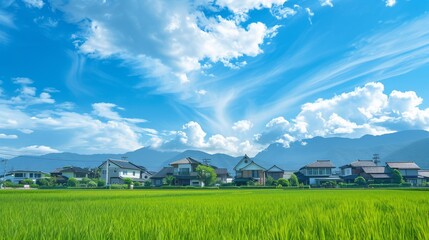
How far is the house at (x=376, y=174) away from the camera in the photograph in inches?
3061

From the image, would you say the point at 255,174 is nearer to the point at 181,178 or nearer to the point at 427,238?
the point at 181,178

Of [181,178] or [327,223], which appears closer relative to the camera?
[327,223]

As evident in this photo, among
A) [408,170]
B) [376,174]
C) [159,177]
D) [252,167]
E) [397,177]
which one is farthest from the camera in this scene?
[159,177]

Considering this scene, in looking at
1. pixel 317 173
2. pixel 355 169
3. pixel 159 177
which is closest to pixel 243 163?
pixel 317 173

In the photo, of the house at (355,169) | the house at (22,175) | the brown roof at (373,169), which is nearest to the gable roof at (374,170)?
the brown roof at (373,169)

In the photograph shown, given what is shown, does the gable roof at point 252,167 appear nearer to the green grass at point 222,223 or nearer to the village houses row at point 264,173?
the village houses row at point 264,173

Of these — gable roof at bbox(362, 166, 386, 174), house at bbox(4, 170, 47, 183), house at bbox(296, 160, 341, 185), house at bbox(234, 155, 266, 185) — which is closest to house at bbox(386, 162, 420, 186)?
gable roof at bbox(362, 166, 386, 174)

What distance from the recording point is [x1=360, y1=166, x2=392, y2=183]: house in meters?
77.7

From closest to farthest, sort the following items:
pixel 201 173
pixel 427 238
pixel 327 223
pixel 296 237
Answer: pixel 427 238 < pixel 296 237 < pixel 327 223 < pixel 201 173

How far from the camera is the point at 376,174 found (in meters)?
81.7

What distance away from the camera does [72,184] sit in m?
73.6

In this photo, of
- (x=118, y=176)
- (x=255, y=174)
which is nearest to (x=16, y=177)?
(x=118, y=176)

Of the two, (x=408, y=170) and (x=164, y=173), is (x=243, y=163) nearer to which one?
(x=164, y=173)

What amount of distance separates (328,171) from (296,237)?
89472 millimetres
